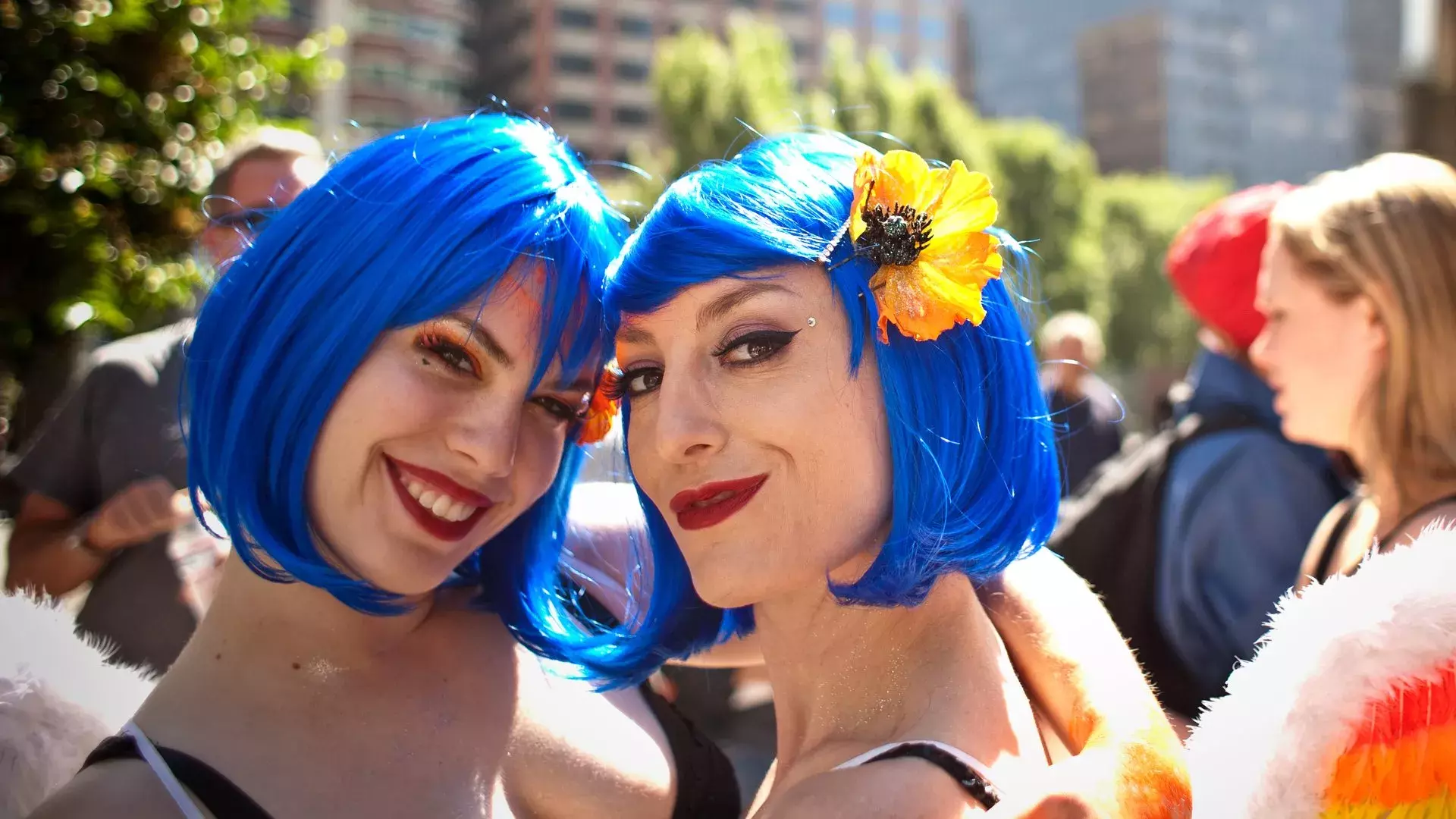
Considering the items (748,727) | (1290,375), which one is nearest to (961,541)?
(1290,375)

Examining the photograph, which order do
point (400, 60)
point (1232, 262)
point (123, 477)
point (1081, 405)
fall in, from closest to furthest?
point (123, 477) → point (1232, 262) → point (1081, 405) → point (400, 60)

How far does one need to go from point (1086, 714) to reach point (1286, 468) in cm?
189

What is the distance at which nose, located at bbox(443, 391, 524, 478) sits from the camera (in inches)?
63.3

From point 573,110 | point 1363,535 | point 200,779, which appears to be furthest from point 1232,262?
point 573,110

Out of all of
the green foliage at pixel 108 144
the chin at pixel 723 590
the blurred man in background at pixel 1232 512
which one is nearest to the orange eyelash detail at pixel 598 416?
the chin at pixel 723 590

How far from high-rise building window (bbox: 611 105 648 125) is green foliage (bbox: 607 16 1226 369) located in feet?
92.6

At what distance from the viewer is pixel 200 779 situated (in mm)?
1457

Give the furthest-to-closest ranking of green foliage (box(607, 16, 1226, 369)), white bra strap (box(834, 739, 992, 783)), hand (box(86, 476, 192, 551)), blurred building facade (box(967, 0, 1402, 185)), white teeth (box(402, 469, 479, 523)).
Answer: blurred building facade (box(967, 0, 1402, 185))
green foliage (box(607, 16, 1226, 369))
hand (box(86, 476, 192, 551))
white teeth (box(402, 469, 479, 523))
white bra strap (box(834, 739, 992, 783))

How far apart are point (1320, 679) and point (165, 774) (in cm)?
142

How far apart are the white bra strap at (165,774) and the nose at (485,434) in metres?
0.55

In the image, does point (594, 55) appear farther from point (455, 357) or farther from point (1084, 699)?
point (1084, 699)

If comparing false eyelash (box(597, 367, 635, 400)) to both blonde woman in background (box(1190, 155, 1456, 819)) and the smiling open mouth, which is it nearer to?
the smiling open mouth

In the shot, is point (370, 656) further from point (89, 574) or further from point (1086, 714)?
point (89, 574)

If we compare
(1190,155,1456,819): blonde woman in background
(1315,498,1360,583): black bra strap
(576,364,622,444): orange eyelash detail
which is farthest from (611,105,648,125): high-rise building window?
(576,364,622,444): orange eyelash detail
